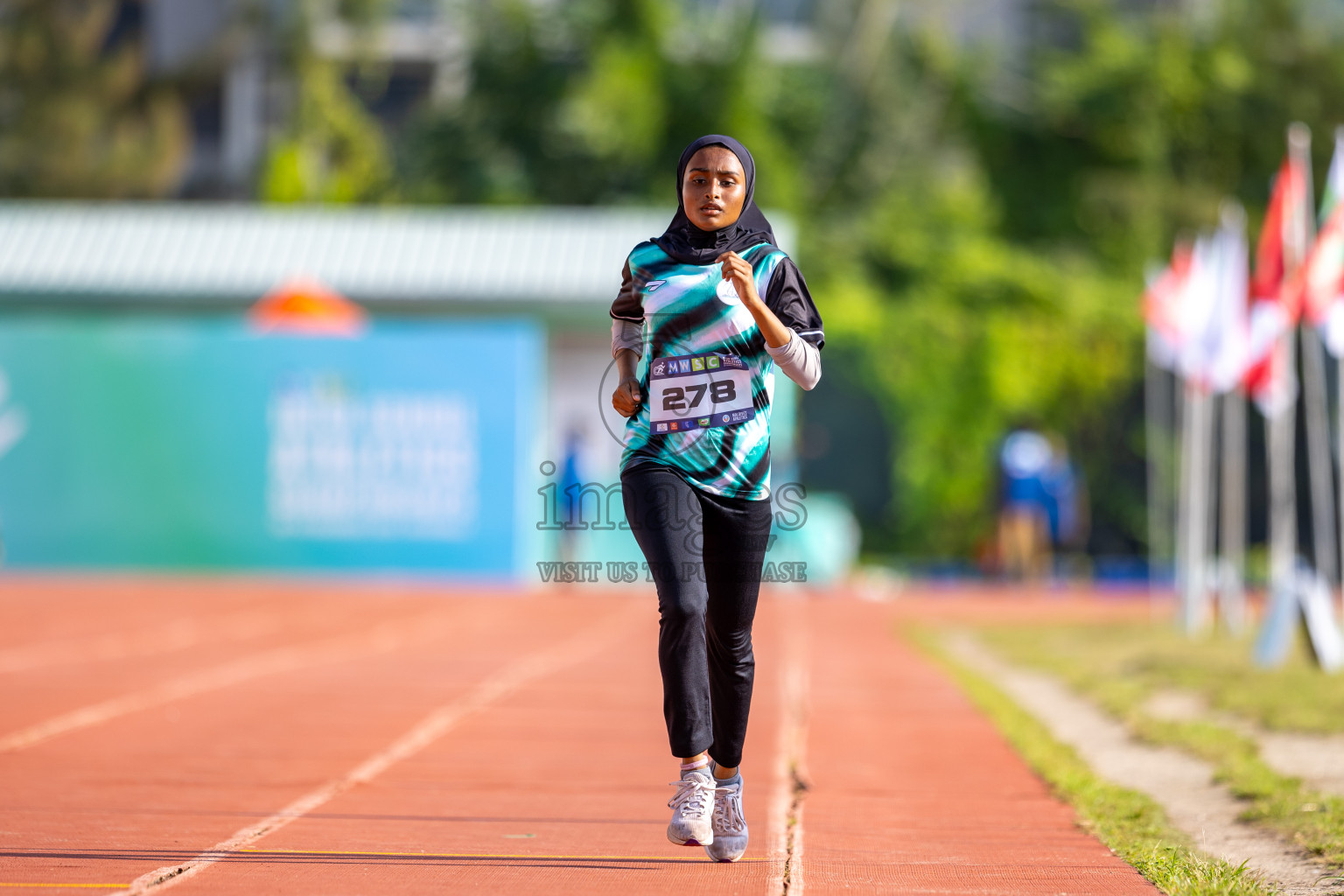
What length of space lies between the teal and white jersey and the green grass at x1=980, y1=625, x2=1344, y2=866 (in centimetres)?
200

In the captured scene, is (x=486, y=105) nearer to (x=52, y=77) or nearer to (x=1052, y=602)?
(x=52, y=77)

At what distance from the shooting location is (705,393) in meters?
4.60

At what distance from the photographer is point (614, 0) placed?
33.8 meters

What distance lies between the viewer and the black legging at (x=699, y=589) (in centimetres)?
458

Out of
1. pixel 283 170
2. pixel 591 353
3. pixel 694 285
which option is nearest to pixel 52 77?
pixel 283 170

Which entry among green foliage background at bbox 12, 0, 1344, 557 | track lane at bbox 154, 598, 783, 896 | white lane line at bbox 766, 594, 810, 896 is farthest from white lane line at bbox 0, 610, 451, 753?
green foliage background at bbox 12, 0, 1344, 557

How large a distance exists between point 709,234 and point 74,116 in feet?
138

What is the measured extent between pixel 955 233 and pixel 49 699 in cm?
2630

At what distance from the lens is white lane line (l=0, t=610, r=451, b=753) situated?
7379mm

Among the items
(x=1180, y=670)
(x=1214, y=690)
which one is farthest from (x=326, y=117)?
(x=1214, y=690)

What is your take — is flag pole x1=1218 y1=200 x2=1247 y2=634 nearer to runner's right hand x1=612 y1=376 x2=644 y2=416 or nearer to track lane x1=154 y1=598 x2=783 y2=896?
track lane x1=154 y1=598 x2=783 y2=896

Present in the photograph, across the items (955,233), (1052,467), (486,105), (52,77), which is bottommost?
(1052,467)

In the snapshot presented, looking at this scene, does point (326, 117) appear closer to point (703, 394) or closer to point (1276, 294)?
point (1276, 294)

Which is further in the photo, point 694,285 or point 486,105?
point 486,105
